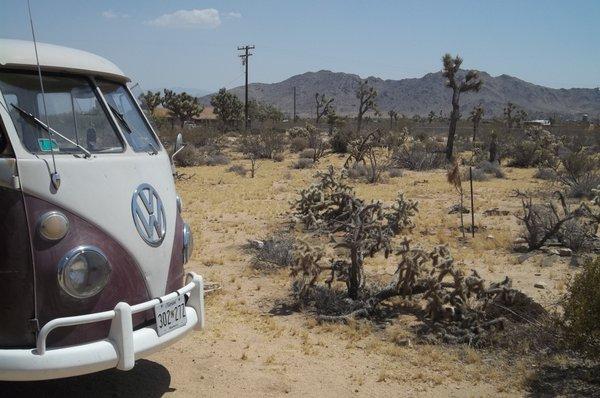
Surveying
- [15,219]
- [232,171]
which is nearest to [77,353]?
[15,219]

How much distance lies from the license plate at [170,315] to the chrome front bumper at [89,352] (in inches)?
1.6

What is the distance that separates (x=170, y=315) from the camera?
4.04m

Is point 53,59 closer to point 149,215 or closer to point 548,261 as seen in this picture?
point 149,215

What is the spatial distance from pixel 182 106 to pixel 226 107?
663cm

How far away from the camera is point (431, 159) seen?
2339cm

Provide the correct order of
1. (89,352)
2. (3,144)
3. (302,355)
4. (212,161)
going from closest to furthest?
1. (89,352)
2. (3,144)
3. (302,355)
4. (212,161)

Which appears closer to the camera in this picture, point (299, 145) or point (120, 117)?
point (120, 117)

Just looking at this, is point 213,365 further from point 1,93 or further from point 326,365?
point 1,93

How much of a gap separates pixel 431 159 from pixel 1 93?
20.9 metres

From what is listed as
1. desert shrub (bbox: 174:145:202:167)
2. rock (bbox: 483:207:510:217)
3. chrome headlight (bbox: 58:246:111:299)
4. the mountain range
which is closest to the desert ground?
chrome headlight (bbox: 58:246:111:299)

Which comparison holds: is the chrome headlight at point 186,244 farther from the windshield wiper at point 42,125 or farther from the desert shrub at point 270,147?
the desert shrub at point 270,147

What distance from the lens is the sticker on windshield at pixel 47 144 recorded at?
12.3ft

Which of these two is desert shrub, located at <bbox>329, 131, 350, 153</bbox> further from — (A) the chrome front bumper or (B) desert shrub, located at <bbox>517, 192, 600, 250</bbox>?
(A) the chrome front bumper

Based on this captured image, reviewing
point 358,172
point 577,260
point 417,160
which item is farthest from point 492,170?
point 577,260
